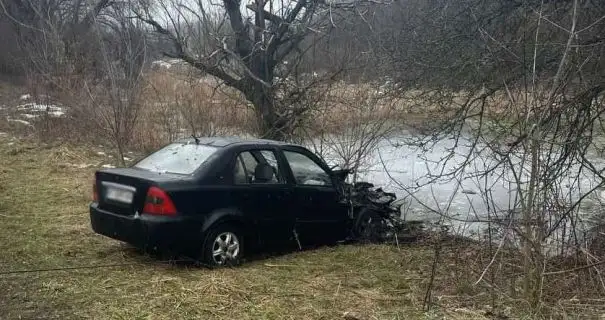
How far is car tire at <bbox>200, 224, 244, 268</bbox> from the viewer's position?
643 centimetres

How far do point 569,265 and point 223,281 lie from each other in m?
3.60

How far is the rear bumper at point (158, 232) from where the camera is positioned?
6129mm

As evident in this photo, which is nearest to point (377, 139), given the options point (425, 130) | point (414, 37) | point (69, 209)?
point (425, 130)

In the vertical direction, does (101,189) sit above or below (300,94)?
below

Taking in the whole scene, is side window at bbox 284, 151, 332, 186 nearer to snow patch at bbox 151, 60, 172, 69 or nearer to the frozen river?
the frozen river

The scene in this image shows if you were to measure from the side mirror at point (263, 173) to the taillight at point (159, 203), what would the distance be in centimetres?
112

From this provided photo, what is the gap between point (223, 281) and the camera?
5.86m

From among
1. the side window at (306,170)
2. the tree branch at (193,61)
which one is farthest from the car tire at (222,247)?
the tree branch at (193,61)

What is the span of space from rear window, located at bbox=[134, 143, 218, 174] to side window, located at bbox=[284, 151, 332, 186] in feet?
3.56

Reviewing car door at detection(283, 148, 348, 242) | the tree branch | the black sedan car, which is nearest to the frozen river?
car door at detection(283, 148, 348, 242)

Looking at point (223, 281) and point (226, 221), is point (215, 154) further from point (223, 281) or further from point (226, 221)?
point (223, 281)

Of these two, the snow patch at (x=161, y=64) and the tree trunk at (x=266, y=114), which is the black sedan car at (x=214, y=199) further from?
the snow patch at (x=161, y=64)

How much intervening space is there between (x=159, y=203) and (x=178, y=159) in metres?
0.83

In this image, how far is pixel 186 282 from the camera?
19.3 feet
